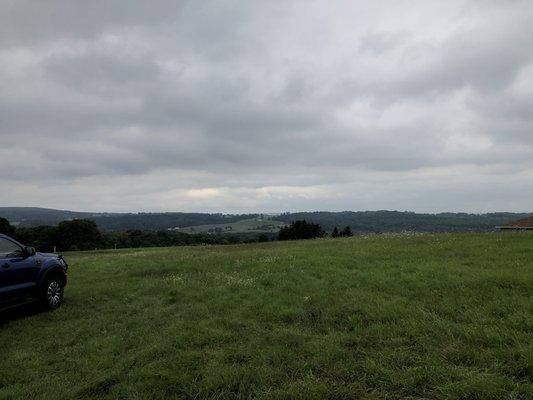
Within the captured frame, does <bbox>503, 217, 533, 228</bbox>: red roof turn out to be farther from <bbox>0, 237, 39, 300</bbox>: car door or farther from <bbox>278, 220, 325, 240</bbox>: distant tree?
<bbox>0, 237, 39, 300</bbox>: car door

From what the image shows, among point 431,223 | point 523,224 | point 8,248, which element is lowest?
point 431,223

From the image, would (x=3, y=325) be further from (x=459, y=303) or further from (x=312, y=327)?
(x=459, y=303)

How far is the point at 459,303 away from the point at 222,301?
539cm

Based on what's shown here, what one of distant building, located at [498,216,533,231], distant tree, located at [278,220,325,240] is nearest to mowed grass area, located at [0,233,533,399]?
distant building, located at [498,216,533,231]

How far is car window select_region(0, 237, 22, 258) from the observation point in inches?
402

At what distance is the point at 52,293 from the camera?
38.1 feet

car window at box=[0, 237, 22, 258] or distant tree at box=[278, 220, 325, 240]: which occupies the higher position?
car window at box=[0, 237, 22, 258]

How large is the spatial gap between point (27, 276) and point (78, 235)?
241ft

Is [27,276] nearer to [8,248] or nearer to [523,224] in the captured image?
[8,248]

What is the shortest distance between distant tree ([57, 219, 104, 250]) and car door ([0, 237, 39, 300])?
2708 inches

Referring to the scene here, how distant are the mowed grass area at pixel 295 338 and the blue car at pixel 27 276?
536 millimetres

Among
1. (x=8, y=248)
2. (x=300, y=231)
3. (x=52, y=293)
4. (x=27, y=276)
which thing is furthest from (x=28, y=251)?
(x=300, y=231)

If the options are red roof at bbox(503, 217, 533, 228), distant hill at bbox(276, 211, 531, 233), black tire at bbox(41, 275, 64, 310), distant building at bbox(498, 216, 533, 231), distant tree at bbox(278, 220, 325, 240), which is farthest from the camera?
distant hill at bbox(276, 211, 531, 233)

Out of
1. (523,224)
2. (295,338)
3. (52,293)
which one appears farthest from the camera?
(523,224)
